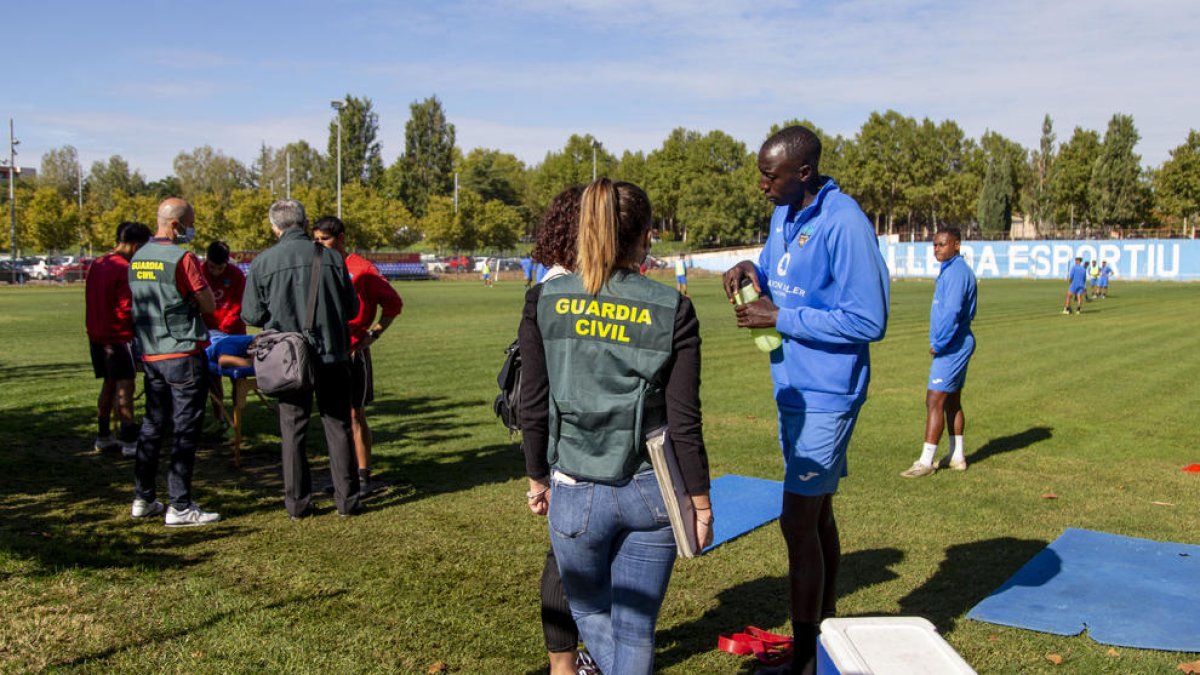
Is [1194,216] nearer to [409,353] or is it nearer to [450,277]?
[450,277]

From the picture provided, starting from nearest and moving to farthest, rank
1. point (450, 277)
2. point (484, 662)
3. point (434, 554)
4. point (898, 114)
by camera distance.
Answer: point (484, 662) < point (434, 554) < point (450, 277) < point (898, 114)

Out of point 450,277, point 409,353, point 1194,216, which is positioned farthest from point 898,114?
point 409,353

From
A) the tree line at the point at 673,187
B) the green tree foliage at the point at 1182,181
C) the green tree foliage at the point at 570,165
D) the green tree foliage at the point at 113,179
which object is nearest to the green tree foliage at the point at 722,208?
the tree line at the point at 673,187

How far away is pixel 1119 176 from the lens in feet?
261

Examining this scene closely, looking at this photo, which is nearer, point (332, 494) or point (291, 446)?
point (291, 446)

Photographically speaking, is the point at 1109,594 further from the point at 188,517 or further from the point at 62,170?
the point at 62,170

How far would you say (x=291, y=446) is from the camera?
614 cm

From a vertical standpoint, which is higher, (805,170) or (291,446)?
(805,170)

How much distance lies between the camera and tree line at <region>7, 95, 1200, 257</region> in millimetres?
66688

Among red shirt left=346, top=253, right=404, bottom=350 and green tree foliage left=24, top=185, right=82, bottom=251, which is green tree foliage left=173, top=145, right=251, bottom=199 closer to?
green tree foliage left=24, top=185, right=82, bottom=251

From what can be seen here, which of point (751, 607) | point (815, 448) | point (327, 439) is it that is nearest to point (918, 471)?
point (751, 607)

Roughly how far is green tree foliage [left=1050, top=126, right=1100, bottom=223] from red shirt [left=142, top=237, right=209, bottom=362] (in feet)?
300

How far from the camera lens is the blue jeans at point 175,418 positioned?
6.06 m

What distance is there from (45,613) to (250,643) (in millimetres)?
1147
